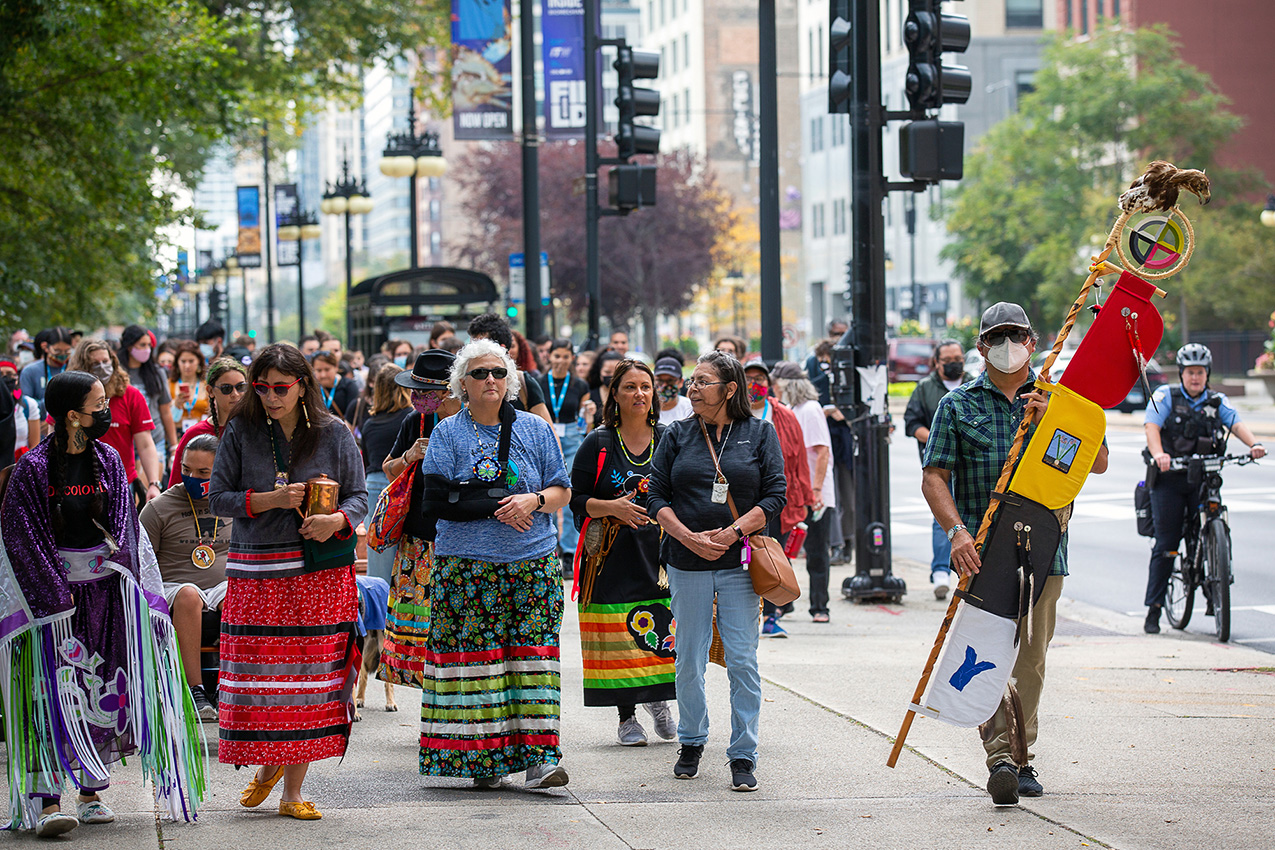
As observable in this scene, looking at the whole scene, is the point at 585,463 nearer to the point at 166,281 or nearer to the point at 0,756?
the point at 0,756

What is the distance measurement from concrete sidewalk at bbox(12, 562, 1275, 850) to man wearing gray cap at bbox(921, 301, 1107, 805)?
1.43ft

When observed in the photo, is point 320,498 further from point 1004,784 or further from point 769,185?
point 769,185

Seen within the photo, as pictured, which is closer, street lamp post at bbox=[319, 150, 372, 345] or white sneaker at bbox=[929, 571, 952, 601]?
white sneaker at bbox=[929, 571, 952, 601]

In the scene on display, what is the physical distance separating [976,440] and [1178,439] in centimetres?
524

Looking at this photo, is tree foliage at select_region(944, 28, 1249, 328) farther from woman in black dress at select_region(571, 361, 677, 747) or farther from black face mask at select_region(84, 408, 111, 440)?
black face mask at select_region(84, 408, 111, 440)

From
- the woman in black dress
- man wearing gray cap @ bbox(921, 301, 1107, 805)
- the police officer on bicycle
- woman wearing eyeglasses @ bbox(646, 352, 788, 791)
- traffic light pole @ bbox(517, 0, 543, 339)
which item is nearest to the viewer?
man wearing gray cap @ bbox(921, 301, 1107, 805)

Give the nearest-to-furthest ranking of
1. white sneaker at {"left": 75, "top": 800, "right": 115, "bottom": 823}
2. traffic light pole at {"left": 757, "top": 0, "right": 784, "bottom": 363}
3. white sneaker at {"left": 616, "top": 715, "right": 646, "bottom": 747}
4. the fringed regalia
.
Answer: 1. the fringed regalia
2. white sneaker at {"left": 75, "top": 800, "right": 115, "bottom": 823}
3. white sneaker at {"left": 616, "top": 715, "right": 646, "bottom": 747}
4. traffic light pole at {"left": 757, "top": 0, "right": 784, "bottom": 363}

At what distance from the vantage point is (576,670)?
31.0 ft

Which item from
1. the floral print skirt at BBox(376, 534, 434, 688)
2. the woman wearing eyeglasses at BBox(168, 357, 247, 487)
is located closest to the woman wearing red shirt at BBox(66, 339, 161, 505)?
the woman wearing eyeglasses at BBox(168, 357, 247, 487)

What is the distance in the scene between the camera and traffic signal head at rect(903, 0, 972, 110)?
1166 centimetres

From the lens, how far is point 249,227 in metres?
44.5

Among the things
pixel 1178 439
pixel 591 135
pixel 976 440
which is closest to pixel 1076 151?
pixel 591 135

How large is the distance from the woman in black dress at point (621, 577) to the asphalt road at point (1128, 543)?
5.26 metres

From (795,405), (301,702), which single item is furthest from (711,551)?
(795,405)
